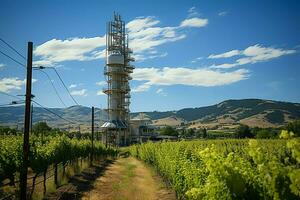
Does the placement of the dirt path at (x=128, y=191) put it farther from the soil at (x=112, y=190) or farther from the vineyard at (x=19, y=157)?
the vineyard at (x=19, y=157)

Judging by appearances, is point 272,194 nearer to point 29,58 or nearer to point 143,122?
point 29,58

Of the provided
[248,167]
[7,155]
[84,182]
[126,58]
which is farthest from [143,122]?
[248,167]

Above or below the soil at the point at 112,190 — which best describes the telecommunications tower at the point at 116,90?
above

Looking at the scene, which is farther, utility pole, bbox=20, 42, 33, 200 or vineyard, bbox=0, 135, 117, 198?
vineyard, bbox=0, 135, 117, 198

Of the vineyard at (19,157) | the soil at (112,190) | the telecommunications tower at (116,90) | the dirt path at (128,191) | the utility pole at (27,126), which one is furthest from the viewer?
the telecommunications tower at (116,90)

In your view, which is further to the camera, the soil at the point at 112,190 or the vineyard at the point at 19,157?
the soil at the point at 112,190

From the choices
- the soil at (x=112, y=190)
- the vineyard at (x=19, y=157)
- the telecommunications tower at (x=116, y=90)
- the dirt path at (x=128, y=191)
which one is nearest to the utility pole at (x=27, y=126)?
the vineyard at (x=19, y=157)

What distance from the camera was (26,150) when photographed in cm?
1842

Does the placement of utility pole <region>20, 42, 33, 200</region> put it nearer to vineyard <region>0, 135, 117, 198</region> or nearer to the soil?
vineyard <region>0, 135, 117, 198</region>

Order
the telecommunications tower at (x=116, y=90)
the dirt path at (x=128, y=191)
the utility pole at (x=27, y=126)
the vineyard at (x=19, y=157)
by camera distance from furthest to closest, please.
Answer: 1. the telecommunications tower at (x=116, y=90)
2. the dirt path at (x=128, y=191)
3. the vineyard at (x=19, y=157)
4. the utility pole at (x=27, y=126)

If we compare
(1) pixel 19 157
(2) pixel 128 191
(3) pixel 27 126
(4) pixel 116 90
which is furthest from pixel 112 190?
(4) pixel 116 90

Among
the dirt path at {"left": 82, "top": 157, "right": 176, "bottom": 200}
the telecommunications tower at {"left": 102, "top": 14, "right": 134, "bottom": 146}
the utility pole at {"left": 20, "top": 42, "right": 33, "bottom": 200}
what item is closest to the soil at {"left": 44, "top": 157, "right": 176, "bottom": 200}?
the dirt path at {"left": 82, "top": 157, "right": 176, "bottom": 200}

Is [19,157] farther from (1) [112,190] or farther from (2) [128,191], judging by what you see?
(2) [128,191]

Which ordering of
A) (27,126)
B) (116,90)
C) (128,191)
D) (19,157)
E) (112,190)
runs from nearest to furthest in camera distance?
1. (27,126)
2. (19,157)
3. (128,191)
4. (112,190)
5. (116,90)
